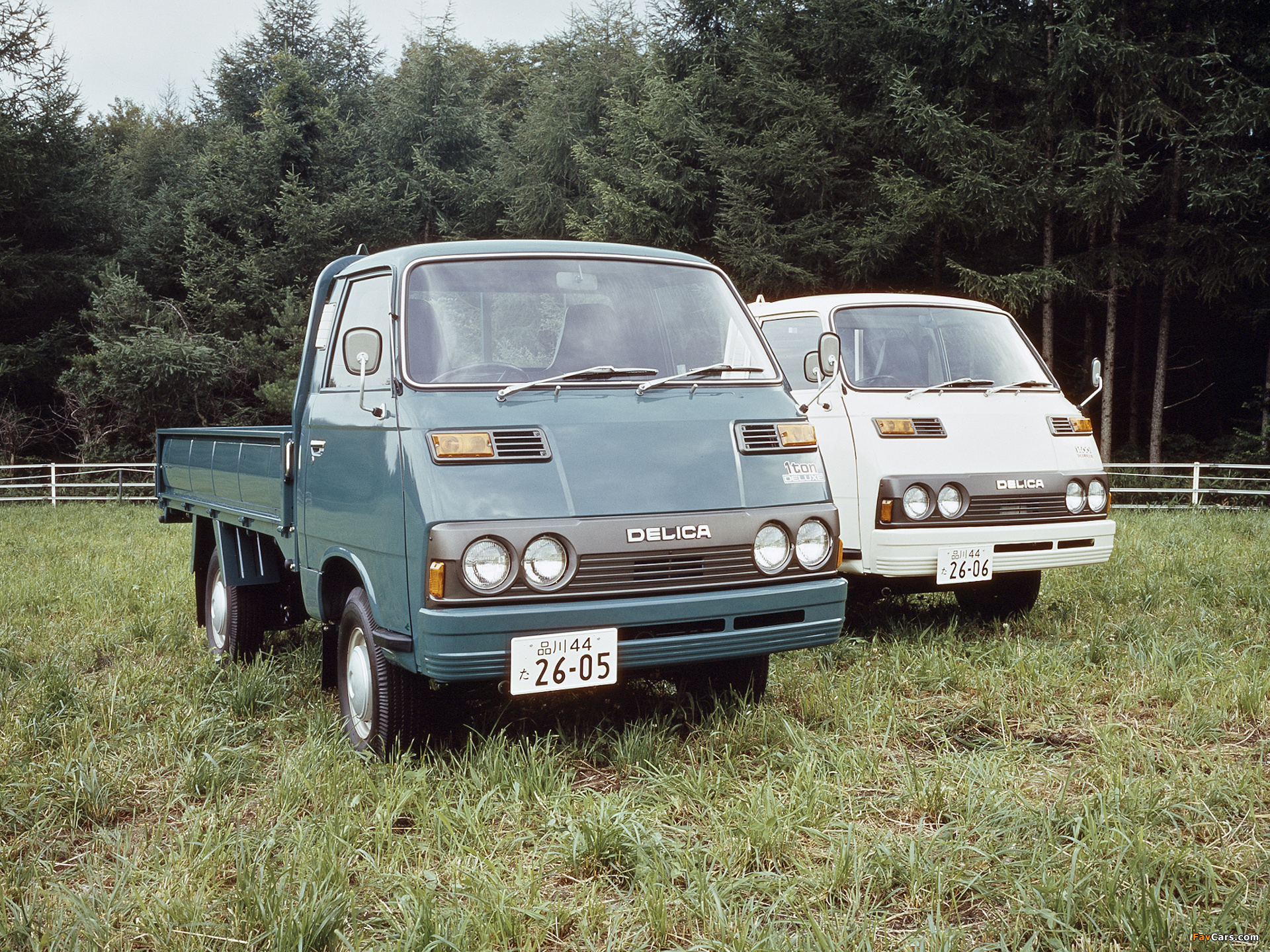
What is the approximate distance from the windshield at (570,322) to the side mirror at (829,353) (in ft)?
2.14

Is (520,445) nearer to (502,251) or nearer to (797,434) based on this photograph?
(502,251)

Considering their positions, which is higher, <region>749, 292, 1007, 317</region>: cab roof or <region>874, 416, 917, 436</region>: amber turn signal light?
<region>749, 292, 1007, 317</region>: cab roof

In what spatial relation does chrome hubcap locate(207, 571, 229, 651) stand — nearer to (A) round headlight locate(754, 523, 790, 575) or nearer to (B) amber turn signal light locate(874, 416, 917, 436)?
(A) round headlight locate(754, 523, 790, 575)

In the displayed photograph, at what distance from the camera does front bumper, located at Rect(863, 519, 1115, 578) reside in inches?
222

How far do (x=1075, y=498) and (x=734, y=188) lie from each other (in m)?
14.8

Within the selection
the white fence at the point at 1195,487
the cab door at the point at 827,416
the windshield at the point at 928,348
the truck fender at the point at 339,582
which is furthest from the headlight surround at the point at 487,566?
the white fence at the point at 1195,487

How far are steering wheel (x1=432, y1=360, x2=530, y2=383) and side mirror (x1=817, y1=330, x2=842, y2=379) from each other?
1.71 metres

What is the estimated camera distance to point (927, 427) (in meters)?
5.93

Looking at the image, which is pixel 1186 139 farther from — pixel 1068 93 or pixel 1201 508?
pixel 1201 508

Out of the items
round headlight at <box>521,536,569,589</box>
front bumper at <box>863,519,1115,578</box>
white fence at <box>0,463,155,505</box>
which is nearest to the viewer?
round headlight at <box>521,536,569,589</box>

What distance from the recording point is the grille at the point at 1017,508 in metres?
5.81

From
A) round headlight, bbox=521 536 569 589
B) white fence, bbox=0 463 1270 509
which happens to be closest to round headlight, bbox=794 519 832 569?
round headlight, bbox=521 536 569 589

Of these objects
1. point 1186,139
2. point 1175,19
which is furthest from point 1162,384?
point 1175,19

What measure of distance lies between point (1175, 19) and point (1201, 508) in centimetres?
892
